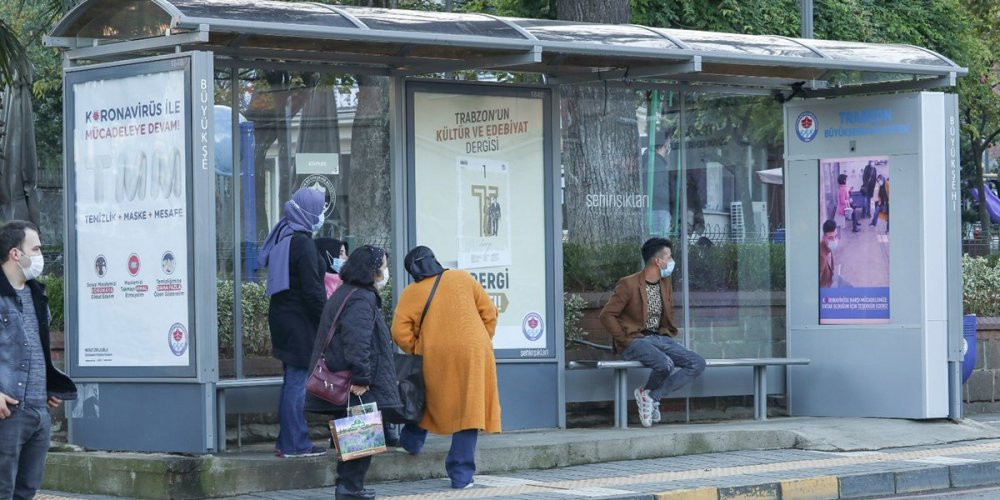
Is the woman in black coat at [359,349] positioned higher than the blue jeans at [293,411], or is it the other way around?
the woman in black coat at [359,349]

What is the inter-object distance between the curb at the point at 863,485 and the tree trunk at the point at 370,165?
3499 mm

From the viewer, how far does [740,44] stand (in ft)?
38.6

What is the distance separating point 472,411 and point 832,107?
5.46 m

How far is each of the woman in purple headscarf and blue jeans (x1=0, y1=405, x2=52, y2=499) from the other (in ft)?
8.30

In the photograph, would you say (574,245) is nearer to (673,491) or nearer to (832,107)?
(832,107)

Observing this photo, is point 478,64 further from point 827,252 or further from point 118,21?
point 827,252

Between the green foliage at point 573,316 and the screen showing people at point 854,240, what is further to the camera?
the screen showing people at point 854,240

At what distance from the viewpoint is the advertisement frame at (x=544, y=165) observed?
37.0 feet

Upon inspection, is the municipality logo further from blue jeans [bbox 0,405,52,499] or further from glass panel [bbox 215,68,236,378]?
blue jeans [bbox 0,405,52,499]

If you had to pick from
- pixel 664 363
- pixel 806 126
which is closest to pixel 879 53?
pixel 806 126

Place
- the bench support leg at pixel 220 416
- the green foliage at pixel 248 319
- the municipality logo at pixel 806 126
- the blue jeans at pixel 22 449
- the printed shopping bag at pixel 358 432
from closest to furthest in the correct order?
the blue jeans at pixel 22 449 < the printed shopping bag at pixel 358 432 < the bench support leg at pixel 220 416 < the green foliage at pixel 248 319 < the municipality logo at pixel 806 126

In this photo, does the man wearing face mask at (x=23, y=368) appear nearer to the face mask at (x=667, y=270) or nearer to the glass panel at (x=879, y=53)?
the face mask at (x=667, y=270)

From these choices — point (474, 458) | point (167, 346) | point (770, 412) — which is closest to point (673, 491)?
point (474, 458)

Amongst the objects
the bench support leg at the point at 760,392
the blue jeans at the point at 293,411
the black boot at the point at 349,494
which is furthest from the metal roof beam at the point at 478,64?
the bench support leg at the point at 760,392
